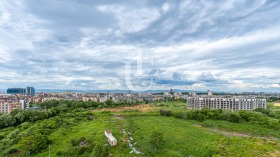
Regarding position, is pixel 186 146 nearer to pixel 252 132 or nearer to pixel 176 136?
pixel 176 136

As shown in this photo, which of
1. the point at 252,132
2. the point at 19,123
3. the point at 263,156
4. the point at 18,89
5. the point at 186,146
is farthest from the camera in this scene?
the point at 18,89

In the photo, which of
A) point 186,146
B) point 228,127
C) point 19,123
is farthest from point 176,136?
point 19,123

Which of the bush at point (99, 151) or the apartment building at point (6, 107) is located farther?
the apartment building at point (6, 107)

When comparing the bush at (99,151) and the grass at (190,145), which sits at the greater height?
the bush at (99,151)

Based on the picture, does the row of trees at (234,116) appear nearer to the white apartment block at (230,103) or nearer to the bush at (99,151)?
the white apartment block at (230,103)

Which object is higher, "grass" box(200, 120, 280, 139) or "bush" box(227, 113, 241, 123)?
"bush" box(227, 113, 241, 123)

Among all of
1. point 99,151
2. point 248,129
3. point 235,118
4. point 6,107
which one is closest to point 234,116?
point 235,118

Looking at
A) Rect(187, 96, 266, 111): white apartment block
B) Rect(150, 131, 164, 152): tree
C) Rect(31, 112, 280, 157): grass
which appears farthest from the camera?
Rect(187, 96, 266, 111): white apartment block

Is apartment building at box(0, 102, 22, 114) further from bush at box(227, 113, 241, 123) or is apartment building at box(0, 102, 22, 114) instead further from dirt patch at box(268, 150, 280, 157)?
dirt patch at box(268, 150, 280, 157)

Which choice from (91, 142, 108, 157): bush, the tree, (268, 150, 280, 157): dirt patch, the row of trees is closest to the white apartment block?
the row of trees

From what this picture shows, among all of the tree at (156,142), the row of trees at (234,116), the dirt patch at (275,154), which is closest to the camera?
the dirt patch at (275,154)

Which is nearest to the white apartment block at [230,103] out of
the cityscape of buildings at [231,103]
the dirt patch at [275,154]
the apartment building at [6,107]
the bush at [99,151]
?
the cityscape of buildings at [231,103]
